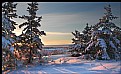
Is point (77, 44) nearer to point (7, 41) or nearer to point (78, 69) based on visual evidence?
point (78, 69)

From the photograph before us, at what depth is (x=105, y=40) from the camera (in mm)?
15344

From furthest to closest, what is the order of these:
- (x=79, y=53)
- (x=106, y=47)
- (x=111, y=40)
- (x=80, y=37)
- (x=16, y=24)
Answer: (x=80, y=37) → (x=79, y=53) → (x=111, y=40) → (x=106, y=47) → (x=16, y=24)

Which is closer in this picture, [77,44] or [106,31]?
[106,31]

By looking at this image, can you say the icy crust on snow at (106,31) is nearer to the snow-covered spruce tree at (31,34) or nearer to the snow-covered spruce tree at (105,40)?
the snow-covered spruce tree at (105,40)

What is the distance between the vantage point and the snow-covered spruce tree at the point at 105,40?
1477cm

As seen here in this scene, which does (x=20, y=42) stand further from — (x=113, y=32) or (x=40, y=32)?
(x=113, y=32)

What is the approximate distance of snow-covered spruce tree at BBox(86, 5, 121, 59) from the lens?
1477 centimetres

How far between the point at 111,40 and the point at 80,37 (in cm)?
546

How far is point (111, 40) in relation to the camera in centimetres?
1562

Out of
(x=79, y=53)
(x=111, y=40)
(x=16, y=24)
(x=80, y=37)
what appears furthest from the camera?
(x=80, y=37)

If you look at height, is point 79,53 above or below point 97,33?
below

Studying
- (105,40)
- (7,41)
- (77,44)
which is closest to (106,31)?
(105,40)

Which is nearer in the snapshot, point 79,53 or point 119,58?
point 119,58

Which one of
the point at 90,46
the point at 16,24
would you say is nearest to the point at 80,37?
the point at 90,46
